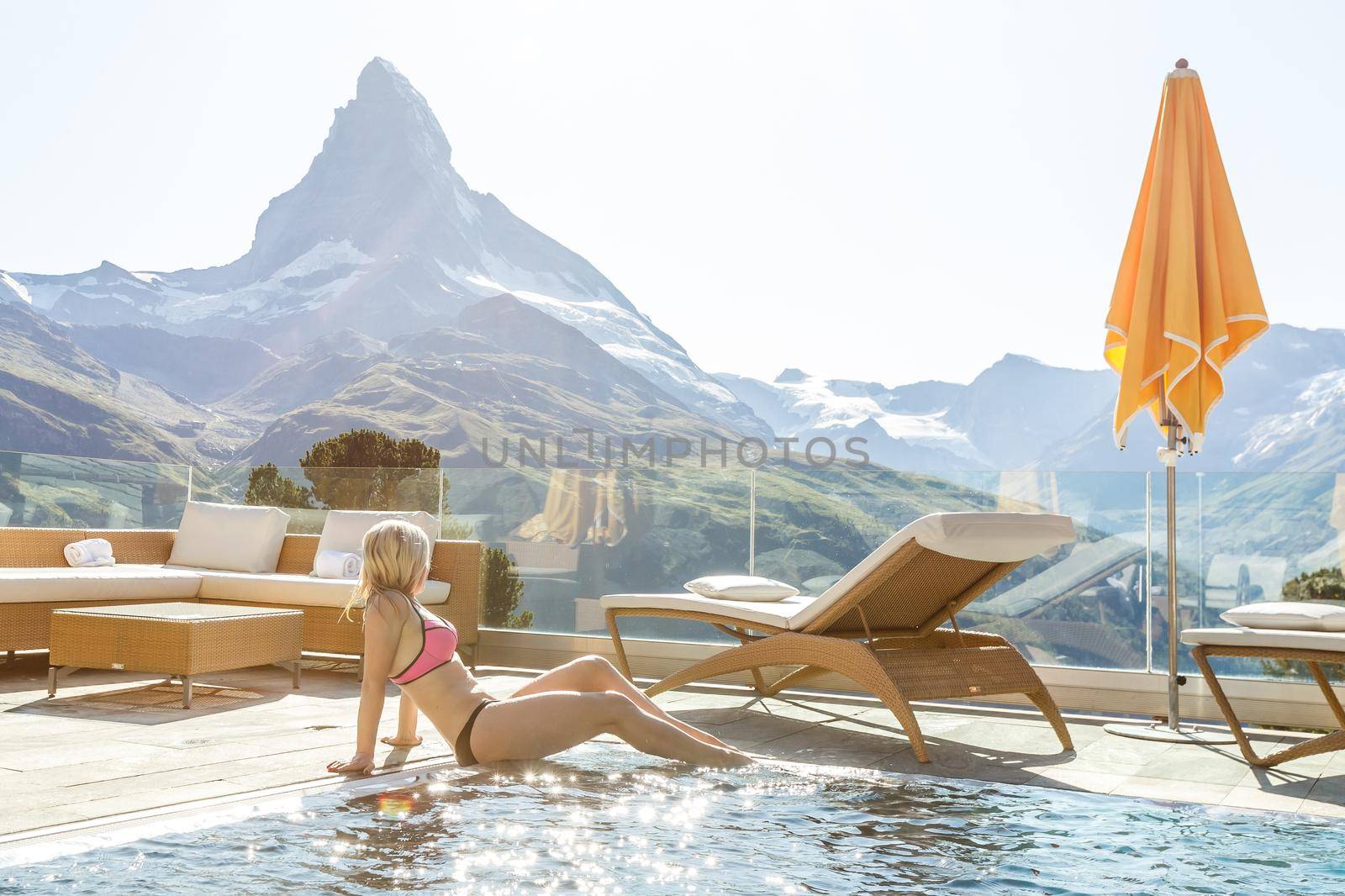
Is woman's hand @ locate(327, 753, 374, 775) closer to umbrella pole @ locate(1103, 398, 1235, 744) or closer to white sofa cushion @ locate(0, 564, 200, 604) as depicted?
umbrella pole @ locate(1103, 398, 1235, 744)

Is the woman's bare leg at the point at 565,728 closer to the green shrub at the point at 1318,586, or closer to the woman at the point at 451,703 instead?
the woman at the point at 451,703

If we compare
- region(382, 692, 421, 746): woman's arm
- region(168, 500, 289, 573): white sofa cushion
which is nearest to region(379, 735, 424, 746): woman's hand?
region(382, 692, 421, 746): woman's arm

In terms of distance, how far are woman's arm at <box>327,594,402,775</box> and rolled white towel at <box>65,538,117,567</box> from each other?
12.4ft

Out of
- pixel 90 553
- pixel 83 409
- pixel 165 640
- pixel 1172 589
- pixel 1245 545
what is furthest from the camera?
pixel 83 409

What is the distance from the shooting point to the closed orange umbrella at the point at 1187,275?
465 cm

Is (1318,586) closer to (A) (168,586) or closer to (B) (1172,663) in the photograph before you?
(B) (1172,663)

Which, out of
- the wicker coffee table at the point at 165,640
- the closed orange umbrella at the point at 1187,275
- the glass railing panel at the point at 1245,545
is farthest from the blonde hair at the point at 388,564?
the glass railing panel at the point at 1245,545

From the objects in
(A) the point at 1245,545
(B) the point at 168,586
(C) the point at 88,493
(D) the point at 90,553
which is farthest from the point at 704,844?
(C) the point at 88,493

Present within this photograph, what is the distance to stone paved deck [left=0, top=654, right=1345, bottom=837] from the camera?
3.27m

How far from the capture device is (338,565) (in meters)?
6.34

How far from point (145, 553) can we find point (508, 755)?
14.7 ft

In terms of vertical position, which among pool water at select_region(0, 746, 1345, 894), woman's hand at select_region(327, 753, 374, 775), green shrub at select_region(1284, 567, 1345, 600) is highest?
green shrub at select_region(1284, 567, 1345, 600)

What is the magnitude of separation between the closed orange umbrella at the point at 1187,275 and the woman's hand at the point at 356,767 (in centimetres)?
336

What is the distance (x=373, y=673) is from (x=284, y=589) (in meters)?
3.03
